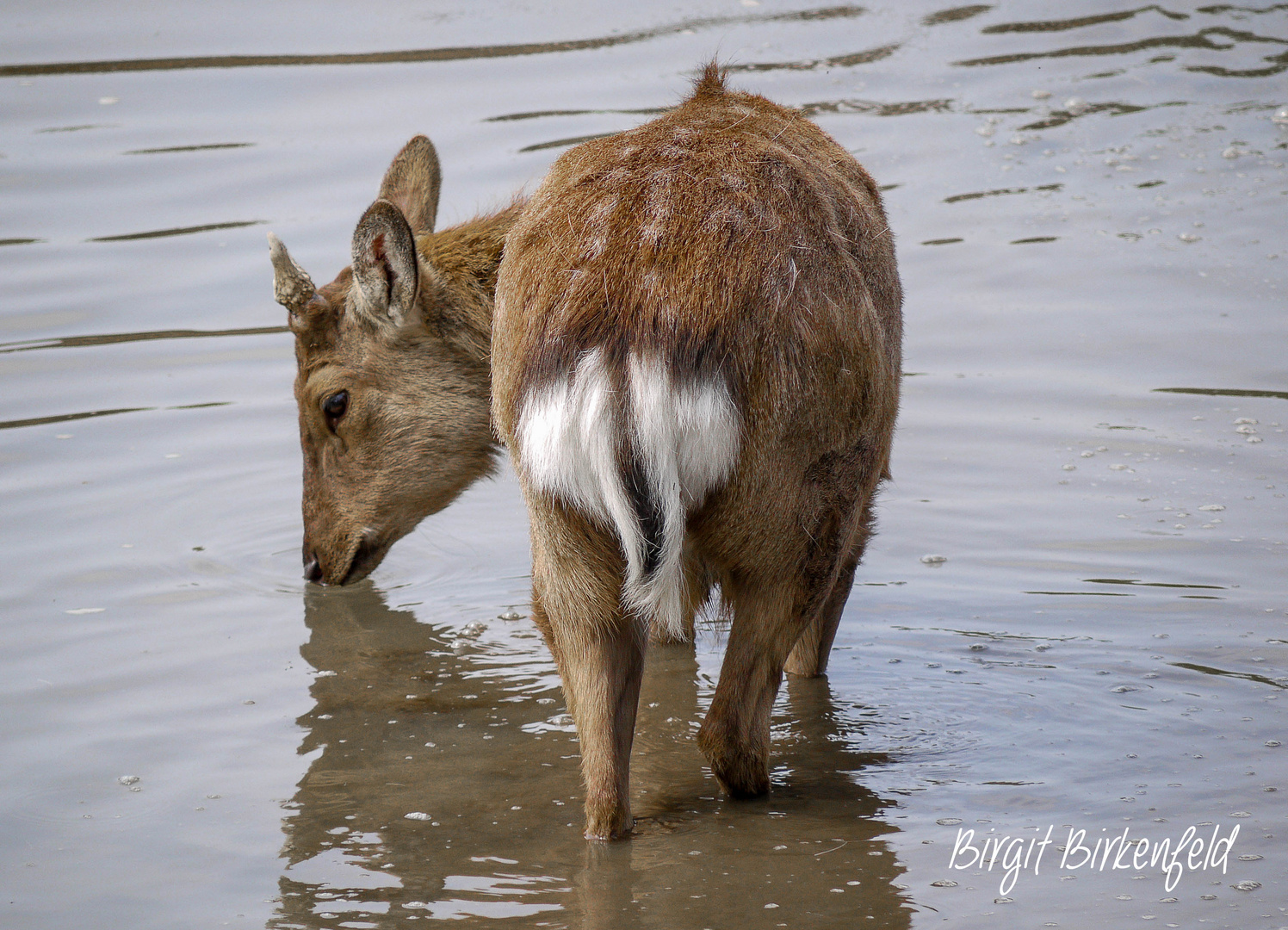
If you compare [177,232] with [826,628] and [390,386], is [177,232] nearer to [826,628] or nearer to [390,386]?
[390,386]

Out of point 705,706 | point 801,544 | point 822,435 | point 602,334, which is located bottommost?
point 705,706

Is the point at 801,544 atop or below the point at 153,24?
below

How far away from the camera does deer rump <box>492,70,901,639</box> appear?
327 centimetres

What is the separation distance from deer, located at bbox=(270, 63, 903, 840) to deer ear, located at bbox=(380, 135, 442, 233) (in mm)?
2025

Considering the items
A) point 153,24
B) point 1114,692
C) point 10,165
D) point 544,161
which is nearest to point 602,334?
point 1114,692

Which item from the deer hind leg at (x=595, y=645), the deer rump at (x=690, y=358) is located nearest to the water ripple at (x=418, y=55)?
the deer rump at (x=690, y=358)

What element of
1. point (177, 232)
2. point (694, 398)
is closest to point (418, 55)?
point (177, 232)

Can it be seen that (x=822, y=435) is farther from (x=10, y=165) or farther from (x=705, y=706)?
(x=10, y=165)

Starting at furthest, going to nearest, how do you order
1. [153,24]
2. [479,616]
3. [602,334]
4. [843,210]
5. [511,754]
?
[153,24] < [479,616] < [511,754] < [843,210] < [602,334]

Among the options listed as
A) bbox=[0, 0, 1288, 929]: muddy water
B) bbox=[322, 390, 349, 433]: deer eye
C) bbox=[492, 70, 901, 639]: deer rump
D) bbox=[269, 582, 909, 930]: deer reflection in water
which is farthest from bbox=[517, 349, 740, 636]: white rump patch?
bbox=[322, 390, 349, 433]: deer eye

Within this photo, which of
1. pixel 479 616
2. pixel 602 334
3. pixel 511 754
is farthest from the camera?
pixel 479 616

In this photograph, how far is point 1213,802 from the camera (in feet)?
13.2

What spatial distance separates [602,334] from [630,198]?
1.49ft
